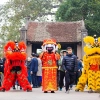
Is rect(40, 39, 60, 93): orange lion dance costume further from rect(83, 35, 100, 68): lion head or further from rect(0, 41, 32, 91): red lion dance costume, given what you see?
rect(83, 35, 100, 68): lion head

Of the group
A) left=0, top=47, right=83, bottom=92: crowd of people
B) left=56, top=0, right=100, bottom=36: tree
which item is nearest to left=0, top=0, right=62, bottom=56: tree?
left=56, top=0, right=100, bottom=36: tree

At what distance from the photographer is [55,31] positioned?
153 feet

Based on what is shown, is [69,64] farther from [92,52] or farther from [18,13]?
[18,13]

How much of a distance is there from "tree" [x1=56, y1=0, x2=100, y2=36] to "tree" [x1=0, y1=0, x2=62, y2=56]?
844cm

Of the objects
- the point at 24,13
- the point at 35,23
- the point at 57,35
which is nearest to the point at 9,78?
the point at 57,35

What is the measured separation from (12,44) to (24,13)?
4095cm

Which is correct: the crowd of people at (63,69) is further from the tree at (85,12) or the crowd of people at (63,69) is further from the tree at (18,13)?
the tree at (18,13)

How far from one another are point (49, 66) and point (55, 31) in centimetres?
2973

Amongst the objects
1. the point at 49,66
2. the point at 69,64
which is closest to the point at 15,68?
the point at 49,66

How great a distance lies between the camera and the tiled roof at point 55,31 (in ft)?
145

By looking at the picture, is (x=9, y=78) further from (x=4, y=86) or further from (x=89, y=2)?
(x=89, y=2)

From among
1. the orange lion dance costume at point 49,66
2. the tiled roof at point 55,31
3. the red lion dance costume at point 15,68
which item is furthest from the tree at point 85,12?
the orange lion dance costume at point 49,66

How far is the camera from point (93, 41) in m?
17.4

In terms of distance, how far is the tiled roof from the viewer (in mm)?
44078
